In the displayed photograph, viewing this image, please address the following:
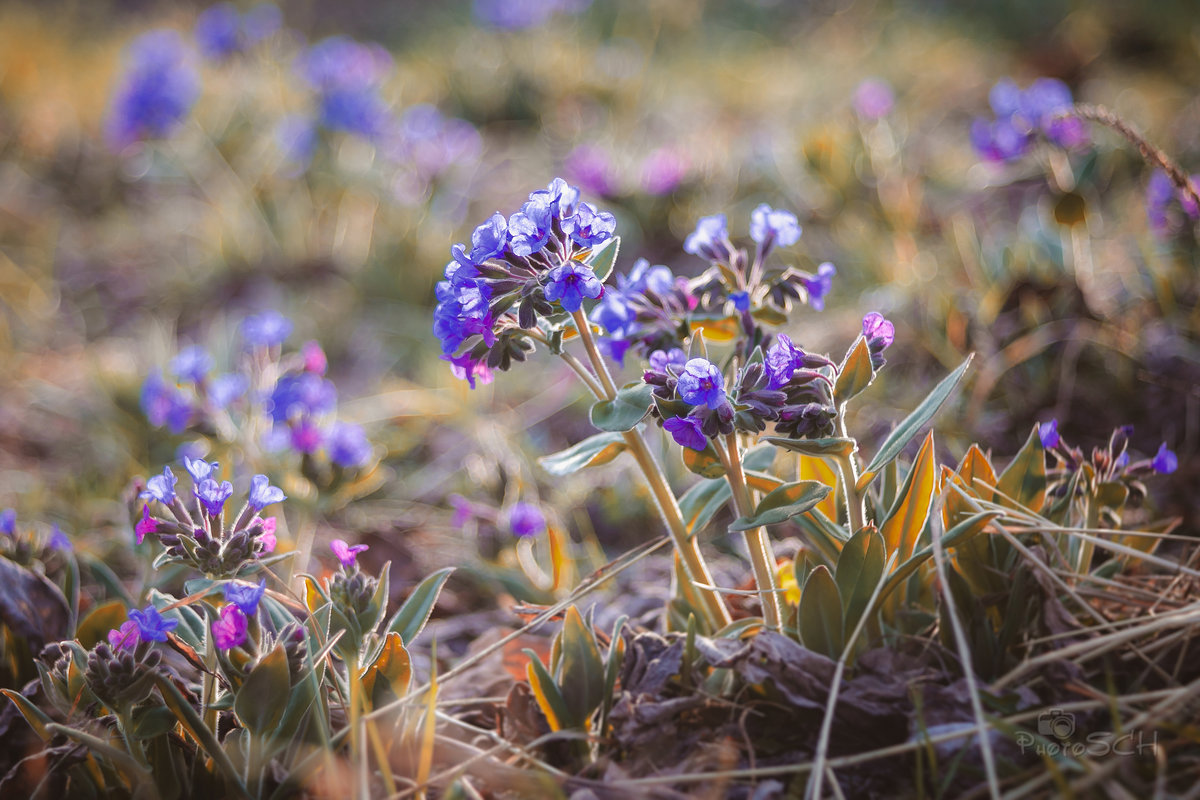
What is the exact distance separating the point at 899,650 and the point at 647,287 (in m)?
0.78

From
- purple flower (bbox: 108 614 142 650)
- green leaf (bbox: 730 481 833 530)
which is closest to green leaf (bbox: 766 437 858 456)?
green leaf (bbox: 730 481 833 530)

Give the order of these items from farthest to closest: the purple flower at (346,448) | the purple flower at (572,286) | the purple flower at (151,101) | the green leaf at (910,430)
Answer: the purple flower at (151,101) < the purple flower at (346,448) < the green leaf at (910,430) < the purple flower at (572,286)

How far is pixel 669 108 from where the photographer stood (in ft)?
18.3

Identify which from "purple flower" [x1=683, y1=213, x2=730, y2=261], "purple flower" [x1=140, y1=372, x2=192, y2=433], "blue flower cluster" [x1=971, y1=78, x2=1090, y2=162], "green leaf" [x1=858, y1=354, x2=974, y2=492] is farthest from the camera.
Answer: "blue flower cluster" [x1=971, y1=78, x2=1090, y2=162]

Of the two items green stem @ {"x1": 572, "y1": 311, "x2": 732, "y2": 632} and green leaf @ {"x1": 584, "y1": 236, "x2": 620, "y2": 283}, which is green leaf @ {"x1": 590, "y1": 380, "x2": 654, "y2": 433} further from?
green leaf @ {"x1": 584, "y1": 236, "x2": 620, "y2": 283}

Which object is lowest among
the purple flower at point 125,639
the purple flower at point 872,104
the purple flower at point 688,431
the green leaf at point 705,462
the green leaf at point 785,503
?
the green leaf at point 785,503

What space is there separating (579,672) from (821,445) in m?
0.56

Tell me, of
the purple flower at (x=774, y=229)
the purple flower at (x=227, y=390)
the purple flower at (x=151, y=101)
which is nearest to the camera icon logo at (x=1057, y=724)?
the purple flower at (x=774, y=229)

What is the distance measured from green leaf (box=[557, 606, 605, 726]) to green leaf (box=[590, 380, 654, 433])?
36 cm

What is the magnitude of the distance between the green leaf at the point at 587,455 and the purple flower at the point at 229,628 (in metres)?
0.51

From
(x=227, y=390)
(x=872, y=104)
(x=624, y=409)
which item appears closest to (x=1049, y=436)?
(x=624, y=409)

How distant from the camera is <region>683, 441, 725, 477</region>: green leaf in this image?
1.37 meters

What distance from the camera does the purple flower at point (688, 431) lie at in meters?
1.24

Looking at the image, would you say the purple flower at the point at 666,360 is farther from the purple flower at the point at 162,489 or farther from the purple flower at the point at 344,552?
the purple flower at the point at 162,489
